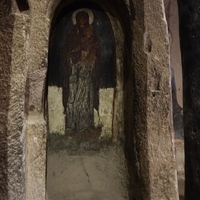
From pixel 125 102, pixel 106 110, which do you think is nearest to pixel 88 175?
pixel 106 110

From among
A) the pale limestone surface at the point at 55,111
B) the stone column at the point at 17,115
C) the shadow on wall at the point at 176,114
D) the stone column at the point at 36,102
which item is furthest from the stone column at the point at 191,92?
the shadow on wall at the point at 176,114

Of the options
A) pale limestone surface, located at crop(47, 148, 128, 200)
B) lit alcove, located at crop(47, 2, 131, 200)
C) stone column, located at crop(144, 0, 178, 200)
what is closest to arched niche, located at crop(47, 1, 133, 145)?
lit alcove, located at crop(47, 2, 131, 200)

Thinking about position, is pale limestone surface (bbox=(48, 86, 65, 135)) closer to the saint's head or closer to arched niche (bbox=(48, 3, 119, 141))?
arched niche (bbox=(48, 3, 119, 141))

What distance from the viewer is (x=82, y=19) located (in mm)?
2855

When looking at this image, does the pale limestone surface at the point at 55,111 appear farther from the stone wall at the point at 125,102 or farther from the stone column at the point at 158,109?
the stone column at the point at 158,109

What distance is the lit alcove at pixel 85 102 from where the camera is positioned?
272cm

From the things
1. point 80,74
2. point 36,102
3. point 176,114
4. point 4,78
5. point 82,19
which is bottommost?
point 176,114

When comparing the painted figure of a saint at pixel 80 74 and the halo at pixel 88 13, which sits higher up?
the halo at pixel 88 13

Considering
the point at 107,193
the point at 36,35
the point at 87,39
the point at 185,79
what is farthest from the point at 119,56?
the point at 107,193

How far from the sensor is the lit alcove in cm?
272

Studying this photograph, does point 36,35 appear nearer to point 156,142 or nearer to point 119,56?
point 119,56

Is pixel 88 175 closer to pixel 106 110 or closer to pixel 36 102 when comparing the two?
pixel 106 110

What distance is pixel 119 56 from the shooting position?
9.19 ft

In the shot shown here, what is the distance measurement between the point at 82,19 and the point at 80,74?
1.83 ft
